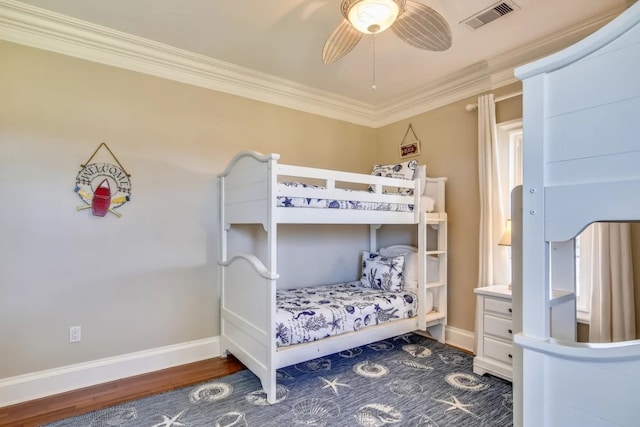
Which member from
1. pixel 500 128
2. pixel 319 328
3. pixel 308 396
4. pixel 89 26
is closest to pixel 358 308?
pixel 319 328

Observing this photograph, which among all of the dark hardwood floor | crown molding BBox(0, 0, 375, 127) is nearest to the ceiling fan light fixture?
crown molding BBox(0, 0, 375, 127)

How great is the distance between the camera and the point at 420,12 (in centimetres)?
171

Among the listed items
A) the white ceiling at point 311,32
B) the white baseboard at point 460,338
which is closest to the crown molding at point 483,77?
the white ceiling at point 311,32

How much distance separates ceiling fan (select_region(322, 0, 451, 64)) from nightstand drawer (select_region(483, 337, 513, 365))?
6.99 feet

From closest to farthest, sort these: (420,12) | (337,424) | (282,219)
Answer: (420,12) → (337,424) → (282,219)

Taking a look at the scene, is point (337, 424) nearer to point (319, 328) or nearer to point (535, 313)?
point (319, 328)

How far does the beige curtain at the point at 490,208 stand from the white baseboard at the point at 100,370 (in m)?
2.48

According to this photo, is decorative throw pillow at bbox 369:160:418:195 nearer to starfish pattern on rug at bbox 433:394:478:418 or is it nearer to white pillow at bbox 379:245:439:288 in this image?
white pillow at bbox 379:245:439:288

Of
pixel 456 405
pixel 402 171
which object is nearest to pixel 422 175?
pixel 402 171

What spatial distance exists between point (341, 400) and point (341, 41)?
7.60ft

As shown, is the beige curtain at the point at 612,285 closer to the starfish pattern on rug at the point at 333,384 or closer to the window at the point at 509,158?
the window at the point at 509,158

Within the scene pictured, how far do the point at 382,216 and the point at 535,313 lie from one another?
1.85 m

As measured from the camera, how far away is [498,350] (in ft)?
7.86

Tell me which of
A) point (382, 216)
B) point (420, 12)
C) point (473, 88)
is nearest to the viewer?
point (420, 12)
